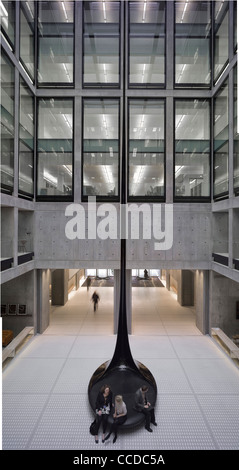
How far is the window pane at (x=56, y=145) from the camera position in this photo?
16094mm

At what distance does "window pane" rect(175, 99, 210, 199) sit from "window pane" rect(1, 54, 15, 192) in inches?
345

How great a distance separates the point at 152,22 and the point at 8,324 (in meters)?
19.1

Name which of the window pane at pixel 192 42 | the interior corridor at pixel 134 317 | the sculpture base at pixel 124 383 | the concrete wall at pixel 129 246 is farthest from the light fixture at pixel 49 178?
the sculpture base at pixel 124 383

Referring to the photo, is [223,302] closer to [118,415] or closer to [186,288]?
[186,288]

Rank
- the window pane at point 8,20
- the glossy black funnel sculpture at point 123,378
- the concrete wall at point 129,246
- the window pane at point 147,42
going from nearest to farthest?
the glossy black funnel sculpture at point 123,378 → the window pane at point 8,20 → the concrete wall at point 129,246 → the window pane at point 147,42

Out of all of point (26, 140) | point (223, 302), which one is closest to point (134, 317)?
point (223, 302)

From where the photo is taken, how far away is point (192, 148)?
16.1m

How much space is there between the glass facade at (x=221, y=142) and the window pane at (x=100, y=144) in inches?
215

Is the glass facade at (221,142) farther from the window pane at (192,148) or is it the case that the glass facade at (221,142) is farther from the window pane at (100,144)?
the window pane at (100,144)

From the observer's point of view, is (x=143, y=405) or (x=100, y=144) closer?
(x=143, y=405)

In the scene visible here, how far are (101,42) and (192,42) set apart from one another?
17.1ft

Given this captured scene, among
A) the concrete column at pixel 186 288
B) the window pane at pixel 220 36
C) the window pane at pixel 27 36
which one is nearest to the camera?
the window pane at pixel 220 36

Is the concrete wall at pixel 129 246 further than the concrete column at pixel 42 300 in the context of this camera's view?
No
